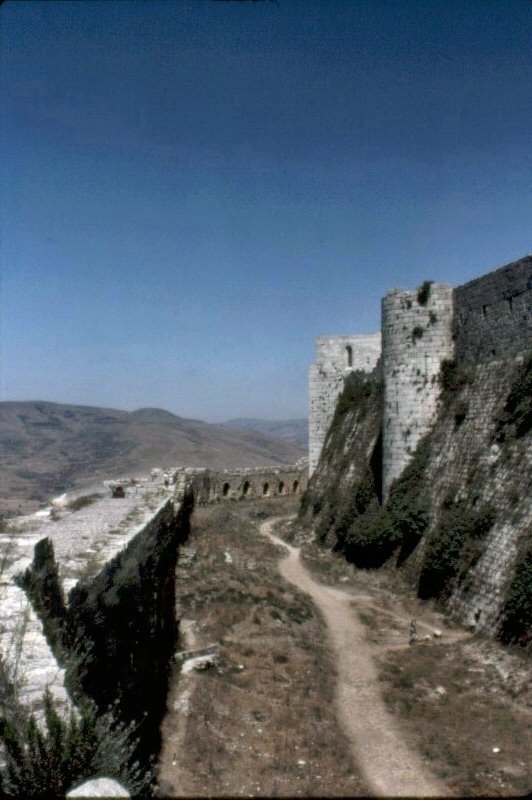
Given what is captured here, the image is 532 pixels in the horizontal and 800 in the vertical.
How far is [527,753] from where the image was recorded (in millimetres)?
8445

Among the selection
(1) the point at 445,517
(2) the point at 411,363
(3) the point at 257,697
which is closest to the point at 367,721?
(3) the point at 257,697

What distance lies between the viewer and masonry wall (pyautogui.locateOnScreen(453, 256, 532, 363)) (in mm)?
17125

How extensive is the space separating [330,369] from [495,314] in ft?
41.5

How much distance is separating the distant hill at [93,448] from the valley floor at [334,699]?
35.4 m

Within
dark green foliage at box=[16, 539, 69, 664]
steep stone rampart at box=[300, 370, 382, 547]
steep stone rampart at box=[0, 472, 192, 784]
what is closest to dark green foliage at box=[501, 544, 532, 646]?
steep stone rampart at box=[0, 472, 192, 784]

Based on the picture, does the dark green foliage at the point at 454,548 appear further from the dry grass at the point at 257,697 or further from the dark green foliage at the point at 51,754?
the dark green foliage at the point at 51,754

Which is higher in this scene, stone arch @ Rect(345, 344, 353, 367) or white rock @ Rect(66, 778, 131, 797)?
stone arch @ Rect(345, 344, 353, 367)

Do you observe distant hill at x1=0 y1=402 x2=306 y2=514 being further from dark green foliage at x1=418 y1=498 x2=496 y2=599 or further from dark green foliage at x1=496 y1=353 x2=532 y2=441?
dark green foliage at x1=496 y1=353 x2=532 y2=441

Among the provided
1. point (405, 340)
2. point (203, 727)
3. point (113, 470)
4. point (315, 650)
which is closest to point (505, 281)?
point (405, 340)

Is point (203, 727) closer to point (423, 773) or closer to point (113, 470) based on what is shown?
point (423, 773)

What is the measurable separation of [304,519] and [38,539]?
18.6m

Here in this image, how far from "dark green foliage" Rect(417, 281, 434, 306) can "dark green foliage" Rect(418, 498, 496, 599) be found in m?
7.00

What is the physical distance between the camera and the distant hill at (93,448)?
6949 cm

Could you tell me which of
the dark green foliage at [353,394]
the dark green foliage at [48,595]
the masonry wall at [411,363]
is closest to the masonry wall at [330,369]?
the dark green foliage at [353,394]
